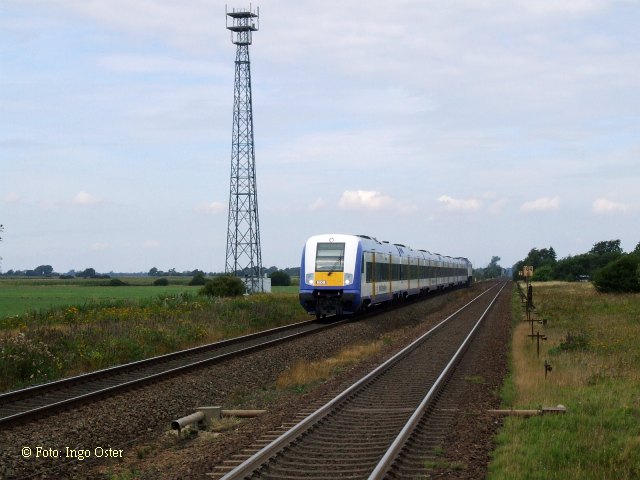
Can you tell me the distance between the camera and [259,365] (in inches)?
714

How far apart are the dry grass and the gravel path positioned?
1.15 ft

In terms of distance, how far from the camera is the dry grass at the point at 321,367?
16098mm

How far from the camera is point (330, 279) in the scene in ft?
100

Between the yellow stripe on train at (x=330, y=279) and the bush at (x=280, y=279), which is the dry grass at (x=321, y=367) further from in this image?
the bush at (x=280, y=279)

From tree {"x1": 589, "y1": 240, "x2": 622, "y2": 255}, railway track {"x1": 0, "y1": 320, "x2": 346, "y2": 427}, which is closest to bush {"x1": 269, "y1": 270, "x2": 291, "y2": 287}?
railway track {"x1": 0, "y1": 320, "x2": 346, "y2": 427}

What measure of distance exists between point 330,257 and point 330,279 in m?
0.89

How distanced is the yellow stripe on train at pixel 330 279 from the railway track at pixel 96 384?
28.6ft

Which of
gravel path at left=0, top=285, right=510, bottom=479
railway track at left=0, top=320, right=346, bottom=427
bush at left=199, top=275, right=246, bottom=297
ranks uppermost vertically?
bush at left=199, top=275, right=246, bottom=297

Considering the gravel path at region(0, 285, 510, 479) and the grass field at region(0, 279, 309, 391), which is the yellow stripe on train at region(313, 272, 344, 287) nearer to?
the grass field at region(0, 279, 309, 391)

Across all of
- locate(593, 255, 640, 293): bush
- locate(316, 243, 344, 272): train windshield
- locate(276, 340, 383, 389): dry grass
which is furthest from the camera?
locate(593, 255, 640, 293): bush

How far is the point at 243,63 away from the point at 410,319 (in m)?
22.9

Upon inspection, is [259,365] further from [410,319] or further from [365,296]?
[410,319]

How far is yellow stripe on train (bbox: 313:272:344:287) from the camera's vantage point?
3041 centimetres

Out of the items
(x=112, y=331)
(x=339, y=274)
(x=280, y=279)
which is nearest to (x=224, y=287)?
(x=339, y=274)
